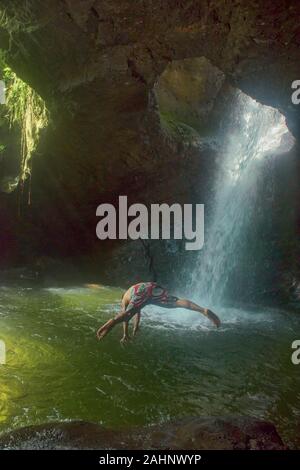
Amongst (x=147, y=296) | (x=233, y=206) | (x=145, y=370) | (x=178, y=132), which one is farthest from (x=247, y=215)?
(x=145, y=370)

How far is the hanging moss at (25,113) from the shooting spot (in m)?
9.23

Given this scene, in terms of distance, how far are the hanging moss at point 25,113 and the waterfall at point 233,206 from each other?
5112 millimetres

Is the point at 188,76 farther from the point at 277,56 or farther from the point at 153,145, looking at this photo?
the point at 277,56

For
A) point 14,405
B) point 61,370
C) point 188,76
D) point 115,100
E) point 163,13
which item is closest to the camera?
point 14,405

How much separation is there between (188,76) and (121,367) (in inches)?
459

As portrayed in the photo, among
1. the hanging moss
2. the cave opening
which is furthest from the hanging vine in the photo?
the cave opening

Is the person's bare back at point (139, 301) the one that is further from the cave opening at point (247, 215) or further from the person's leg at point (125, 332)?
the cave opening at point (247, 215)

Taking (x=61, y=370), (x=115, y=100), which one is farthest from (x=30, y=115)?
(x=61, y=370)

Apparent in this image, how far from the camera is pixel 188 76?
13.5m

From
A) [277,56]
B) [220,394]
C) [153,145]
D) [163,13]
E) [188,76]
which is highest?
[188,76]

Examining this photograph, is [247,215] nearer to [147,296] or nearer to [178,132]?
[178,132]

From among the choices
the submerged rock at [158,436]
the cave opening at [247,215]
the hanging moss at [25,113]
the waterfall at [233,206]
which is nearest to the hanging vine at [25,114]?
the hanging moss at [25,113]

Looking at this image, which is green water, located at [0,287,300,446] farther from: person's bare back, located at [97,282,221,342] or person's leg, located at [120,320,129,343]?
person's bare back, located at [97,282,221,342]

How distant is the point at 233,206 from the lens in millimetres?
10555
